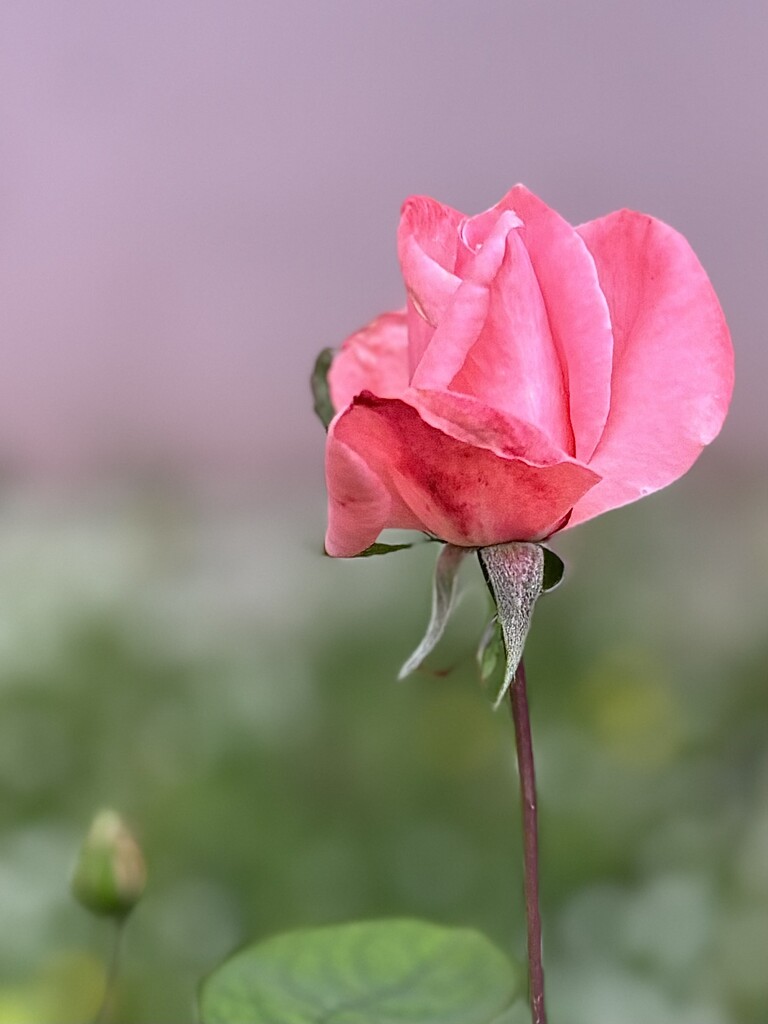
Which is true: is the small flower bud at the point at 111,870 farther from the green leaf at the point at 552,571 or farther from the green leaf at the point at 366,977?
the green leaf at the point at 552,571

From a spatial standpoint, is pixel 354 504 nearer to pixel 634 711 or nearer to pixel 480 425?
pixel 480 425

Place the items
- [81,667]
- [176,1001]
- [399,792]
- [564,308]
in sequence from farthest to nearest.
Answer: [81,667] → [399,792] → [176,1001] → [564,308]

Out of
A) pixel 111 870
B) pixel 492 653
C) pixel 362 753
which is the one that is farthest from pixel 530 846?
pixel 362 753

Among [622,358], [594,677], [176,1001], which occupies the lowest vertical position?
[176,1001]

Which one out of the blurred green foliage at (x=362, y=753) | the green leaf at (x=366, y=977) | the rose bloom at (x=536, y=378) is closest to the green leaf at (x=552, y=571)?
the rose bloom at (x=536, y=378)

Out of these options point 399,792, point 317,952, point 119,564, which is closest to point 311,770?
point 399,792

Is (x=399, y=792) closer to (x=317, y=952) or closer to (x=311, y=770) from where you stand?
(x=311, y=770)
